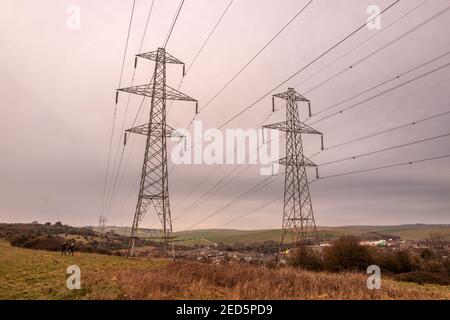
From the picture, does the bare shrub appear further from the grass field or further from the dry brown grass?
the dry brown grass

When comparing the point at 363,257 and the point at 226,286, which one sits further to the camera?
the point at 363,257

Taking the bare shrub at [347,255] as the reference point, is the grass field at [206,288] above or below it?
above

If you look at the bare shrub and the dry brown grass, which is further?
the bare shrub

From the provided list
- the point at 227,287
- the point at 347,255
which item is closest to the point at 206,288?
the point at 227,287

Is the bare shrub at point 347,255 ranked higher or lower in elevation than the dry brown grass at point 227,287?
lower

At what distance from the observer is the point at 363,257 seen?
1638 inches

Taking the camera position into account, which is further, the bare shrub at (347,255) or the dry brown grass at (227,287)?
the bare shrub at (347,255)

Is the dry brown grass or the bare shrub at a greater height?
the dry brown grass

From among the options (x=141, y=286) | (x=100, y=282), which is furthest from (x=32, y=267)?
(x=141, y=286)

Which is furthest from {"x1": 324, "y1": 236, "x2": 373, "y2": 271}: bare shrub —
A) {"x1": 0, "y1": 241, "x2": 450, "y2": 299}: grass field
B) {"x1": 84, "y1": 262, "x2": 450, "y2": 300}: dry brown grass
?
{"x1": 84, "y1": 262, "x2": 450, "y2": 300}: dry brown grass

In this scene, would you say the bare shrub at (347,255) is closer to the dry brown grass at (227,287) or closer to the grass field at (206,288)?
the grass field at (206,288)

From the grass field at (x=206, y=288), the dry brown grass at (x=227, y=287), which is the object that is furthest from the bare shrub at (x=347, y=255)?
the dry brown grass at (x=227, y=287)
